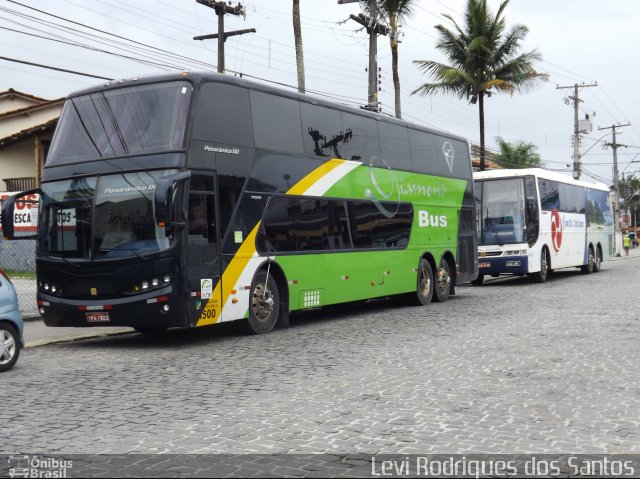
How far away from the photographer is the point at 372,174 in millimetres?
16500

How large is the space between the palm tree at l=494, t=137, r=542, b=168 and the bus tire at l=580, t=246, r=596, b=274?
19.6 metres

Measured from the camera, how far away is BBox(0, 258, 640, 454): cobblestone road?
20.2 feet

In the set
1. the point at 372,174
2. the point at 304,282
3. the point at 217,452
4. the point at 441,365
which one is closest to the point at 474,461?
the point at 217,452

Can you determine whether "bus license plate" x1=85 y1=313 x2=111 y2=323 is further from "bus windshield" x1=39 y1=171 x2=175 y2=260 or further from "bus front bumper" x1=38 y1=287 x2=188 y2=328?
"bus windshield" x1=39 y1=171 x2=175 y2=260

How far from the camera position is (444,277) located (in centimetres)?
1994

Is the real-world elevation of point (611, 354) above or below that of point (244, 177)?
below

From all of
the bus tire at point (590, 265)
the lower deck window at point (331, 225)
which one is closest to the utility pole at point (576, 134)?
the bus tire at point (590, 265)

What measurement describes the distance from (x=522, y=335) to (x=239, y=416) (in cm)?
659

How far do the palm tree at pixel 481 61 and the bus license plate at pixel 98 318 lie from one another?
84.1 ft

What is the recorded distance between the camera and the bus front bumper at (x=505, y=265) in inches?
984

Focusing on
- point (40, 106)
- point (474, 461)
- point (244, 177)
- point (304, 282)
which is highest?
point (40, 106)

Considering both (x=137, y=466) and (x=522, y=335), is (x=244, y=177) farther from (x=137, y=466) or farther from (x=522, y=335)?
(x=137, y=466)

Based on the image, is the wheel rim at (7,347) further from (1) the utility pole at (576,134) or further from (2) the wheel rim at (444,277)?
(1) the utility pole at (576,134)

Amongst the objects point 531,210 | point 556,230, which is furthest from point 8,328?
point 556,230
